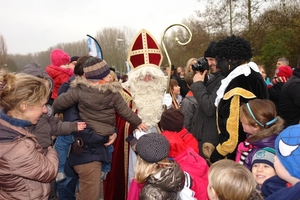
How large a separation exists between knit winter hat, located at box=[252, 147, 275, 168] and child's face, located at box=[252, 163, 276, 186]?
0.03m

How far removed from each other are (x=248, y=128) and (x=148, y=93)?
1.51m

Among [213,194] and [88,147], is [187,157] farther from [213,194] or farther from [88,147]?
[88,147]

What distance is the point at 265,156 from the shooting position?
7.68 feet

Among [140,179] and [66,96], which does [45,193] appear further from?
[66,96]

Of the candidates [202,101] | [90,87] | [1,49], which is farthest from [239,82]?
[1,49]

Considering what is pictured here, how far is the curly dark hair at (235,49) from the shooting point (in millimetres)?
3021

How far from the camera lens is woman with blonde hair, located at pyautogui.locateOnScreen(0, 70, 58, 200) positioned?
6.75ft

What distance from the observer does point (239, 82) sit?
2.87 m

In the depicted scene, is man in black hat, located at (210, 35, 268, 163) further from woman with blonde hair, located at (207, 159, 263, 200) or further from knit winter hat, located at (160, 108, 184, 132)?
woman with blonde hair, located at (207, 159, 263, 200)

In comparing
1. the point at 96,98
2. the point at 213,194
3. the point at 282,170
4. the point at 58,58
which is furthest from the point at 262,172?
the point at 58,58

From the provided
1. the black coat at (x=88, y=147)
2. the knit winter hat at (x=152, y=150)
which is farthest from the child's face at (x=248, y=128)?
the black coat at (x=88, y=147)

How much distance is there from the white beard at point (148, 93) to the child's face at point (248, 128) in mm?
1349

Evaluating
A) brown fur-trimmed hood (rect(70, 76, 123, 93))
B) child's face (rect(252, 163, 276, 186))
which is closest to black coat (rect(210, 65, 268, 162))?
child's face (rect(252, 163, 276, 186))

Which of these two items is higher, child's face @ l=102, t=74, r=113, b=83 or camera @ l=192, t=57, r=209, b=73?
camera @ l=192, t=57, r=209, b=73
